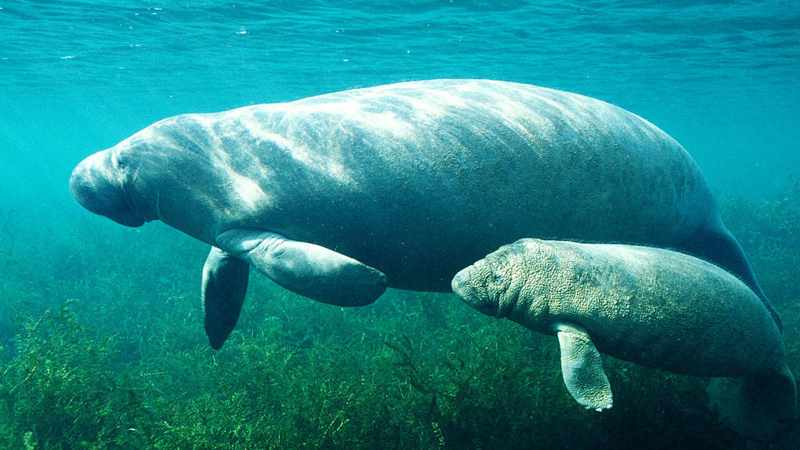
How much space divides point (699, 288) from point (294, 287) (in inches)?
100

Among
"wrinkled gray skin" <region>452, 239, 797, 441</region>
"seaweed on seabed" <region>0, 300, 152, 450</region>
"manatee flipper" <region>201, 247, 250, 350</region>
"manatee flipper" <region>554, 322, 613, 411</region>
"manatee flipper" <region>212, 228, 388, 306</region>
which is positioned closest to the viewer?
"manatee flipper" <region>554, 322, 613, 411</region>

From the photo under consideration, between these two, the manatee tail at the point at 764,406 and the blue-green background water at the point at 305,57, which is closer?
the manatee tail at the point at 764,406

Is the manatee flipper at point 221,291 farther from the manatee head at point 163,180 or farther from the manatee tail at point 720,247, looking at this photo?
the manatee tail at point 720,247

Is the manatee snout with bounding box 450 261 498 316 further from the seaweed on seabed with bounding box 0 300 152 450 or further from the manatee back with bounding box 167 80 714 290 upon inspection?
the seaweed on seabed with bounding box 0 300 152 450

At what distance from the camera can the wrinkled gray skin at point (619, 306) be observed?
267 centimetres

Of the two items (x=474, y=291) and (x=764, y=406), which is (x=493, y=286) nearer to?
(x=474, y=291)

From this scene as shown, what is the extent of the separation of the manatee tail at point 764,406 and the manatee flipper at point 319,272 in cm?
275

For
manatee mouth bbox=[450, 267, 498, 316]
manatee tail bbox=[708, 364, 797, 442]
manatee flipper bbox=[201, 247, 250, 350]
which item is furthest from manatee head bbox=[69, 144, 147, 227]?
manatee tail bbox=[708, 364, 797, 442]

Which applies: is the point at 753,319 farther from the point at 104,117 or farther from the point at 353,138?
the point at 104,117

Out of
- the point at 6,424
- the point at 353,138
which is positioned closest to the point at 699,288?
the point at 353,138

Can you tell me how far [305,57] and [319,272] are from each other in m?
21.5

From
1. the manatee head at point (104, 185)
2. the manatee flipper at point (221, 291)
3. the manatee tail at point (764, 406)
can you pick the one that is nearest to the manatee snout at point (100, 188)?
the manatee head at point (104, 185)

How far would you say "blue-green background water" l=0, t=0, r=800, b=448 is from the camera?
483 inches

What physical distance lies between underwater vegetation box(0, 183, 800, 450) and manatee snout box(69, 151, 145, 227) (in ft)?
5.08
